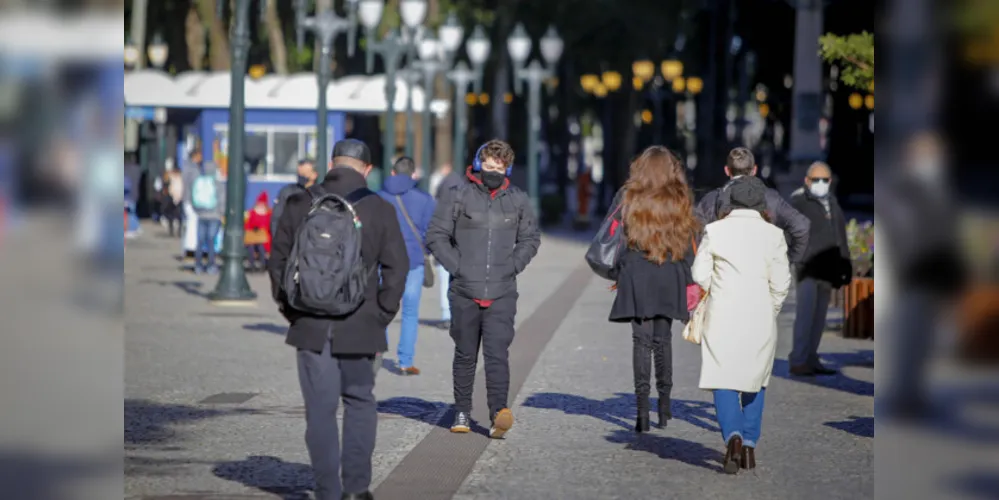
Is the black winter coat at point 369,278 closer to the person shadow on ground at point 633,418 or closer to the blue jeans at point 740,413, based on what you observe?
the blue jeans at point 740,413

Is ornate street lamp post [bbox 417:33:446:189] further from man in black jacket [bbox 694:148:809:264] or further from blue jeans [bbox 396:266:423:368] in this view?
man in black jacket [bbox 694:148:809:264]

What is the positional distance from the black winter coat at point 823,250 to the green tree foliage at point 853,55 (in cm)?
377

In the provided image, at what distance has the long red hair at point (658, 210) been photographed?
1027 centimetres

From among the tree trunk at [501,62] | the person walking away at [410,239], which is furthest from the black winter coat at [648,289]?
the tree trunk at [501,62]

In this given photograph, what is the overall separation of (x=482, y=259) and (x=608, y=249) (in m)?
0.76

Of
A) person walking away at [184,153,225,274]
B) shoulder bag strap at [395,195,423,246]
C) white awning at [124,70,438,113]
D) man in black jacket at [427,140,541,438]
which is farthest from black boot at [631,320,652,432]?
white awning at [124,70,438,113]

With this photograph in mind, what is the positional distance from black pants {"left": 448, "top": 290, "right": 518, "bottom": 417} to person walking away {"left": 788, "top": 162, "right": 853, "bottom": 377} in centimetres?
396

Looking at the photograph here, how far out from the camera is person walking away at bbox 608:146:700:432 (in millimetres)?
10273

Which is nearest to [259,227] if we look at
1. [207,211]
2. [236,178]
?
[207,211]

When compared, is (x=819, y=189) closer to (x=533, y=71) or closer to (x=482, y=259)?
(x=482, y=259)

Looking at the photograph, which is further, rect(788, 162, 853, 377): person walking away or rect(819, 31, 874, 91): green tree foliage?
rect(819, 31, 874, 91): green tree foliage

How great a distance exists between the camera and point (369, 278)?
752 centimetres

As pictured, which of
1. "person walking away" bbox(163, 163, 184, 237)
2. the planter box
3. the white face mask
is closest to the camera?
the white face mask

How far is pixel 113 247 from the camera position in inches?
134
